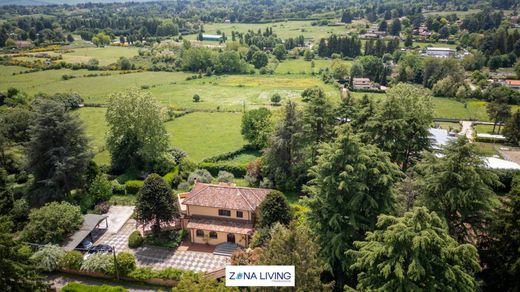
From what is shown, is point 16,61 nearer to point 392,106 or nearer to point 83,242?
point 83,242

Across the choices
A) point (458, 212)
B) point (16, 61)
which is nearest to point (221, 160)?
point (458, 212)

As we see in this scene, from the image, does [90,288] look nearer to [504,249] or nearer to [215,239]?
[215,239]

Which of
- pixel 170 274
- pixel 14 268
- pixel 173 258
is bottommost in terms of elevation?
pixel 173 258

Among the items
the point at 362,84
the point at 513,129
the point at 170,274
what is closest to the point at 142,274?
the point at 170,274

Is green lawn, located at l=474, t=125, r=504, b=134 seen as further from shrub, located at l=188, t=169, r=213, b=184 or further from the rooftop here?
shrub, located at l=188, t=169, r=213, b=184

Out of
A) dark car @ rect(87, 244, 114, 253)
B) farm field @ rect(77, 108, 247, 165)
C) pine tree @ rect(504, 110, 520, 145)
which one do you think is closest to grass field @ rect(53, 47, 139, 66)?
farm field @ rect(77, 108, 247, 165)
